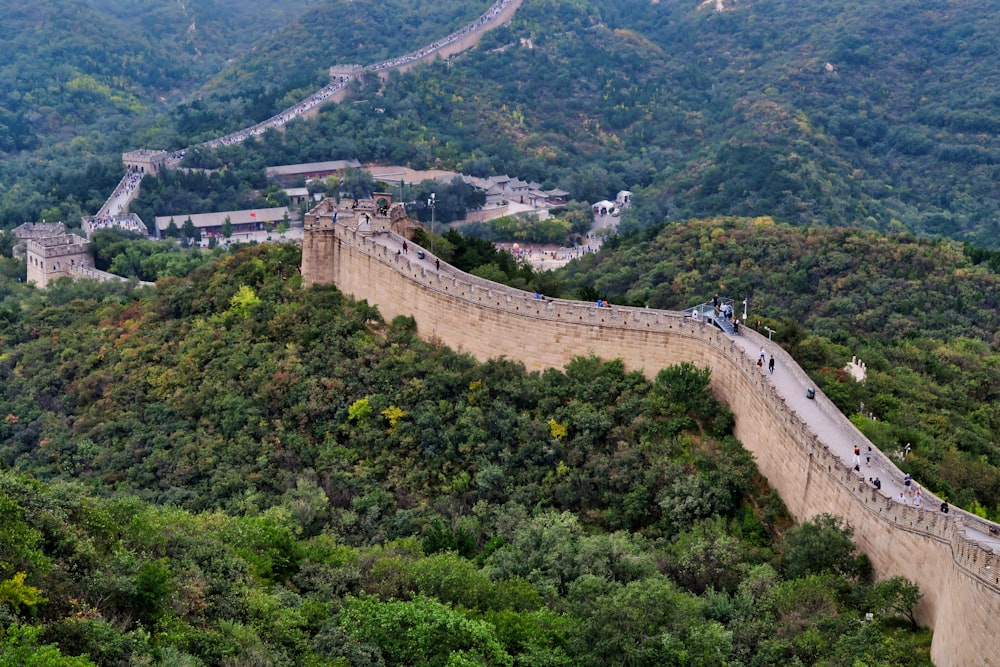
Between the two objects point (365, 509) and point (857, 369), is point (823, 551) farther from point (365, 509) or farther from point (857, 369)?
point (857, 369)

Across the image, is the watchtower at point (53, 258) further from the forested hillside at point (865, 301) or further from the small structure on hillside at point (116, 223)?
the forested hillside at point (865, 301)

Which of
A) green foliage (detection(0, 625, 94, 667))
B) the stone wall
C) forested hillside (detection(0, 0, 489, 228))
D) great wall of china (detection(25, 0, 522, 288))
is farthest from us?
forested hillside (detection(0, 0, 489, 228))

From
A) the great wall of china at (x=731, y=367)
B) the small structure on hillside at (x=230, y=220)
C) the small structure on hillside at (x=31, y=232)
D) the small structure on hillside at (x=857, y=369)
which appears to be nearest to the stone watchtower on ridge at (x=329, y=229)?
the great wall of china at (x=731, y=367)

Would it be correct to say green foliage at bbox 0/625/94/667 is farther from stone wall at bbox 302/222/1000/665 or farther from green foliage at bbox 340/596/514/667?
stone wall at bbox 302/222/1000/665

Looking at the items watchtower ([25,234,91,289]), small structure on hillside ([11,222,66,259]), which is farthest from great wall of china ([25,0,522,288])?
small structure on hillside ([11,222,66,259])

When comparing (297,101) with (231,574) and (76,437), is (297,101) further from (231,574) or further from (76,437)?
(231,574)

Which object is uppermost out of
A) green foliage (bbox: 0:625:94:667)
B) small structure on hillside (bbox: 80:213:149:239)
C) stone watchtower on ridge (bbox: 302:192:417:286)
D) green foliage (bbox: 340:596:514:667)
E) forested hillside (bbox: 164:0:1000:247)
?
forested hillside (bbox: 164:0:1000:247)
